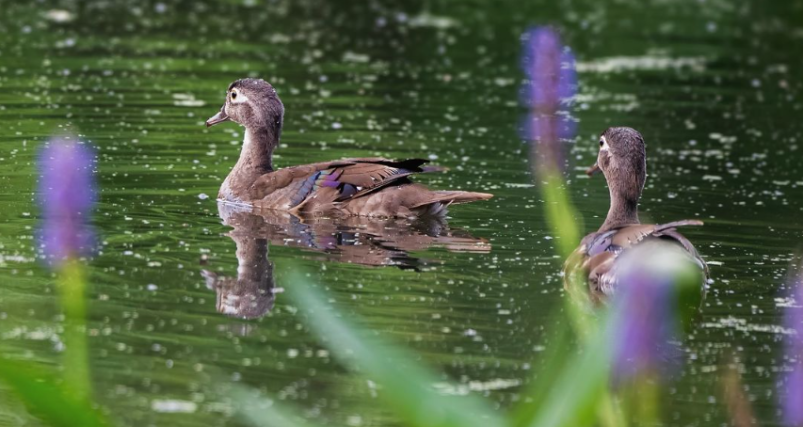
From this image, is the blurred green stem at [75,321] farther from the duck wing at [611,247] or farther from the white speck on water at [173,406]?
the duck wing at [611,247]

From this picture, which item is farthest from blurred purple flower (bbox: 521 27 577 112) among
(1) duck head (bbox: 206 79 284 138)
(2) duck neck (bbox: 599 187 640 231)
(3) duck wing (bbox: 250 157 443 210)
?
(1) duck head (bbox: 206 79 284 138)

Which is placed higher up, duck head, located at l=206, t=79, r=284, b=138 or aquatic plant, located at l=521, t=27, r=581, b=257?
duck head, located at l=206, t=79, r=284, b=138

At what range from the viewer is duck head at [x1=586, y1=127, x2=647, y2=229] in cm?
899

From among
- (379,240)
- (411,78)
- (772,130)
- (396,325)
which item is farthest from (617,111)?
(396,325)

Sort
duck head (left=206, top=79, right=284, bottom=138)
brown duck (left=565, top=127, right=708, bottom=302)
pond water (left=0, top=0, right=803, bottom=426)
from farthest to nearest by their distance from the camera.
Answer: duck head (left=206, top=79, right=284, bottom=138) → brown duck (left=565, top=127, right=708, bottom=302) → pond water (left=0, top=0, right=803, bottom=426)

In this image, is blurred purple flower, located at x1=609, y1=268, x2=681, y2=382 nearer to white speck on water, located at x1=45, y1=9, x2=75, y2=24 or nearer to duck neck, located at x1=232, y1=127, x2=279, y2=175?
duck neck, located at x1=232, y1=127, x2=279, y2=175

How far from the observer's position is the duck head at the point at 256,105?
11.5m

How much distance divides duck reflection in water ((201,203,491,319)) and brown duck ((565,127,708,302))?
2.92ft

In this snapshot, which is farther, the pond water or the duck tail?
the duck tail

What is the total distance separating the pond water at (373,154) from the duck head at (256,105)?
69 centimetres

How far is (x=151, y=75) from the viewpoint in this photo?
17.3 meters

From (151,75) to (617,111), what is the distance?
5.92m

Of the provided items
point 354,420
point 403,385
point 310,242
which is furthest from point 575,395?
point 310,242

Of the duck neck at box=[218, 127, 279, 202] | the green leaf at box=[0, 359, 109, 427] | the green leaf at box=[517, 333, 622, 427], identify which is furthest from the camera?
the duck neck at box=[218, 127, 279, 202]
